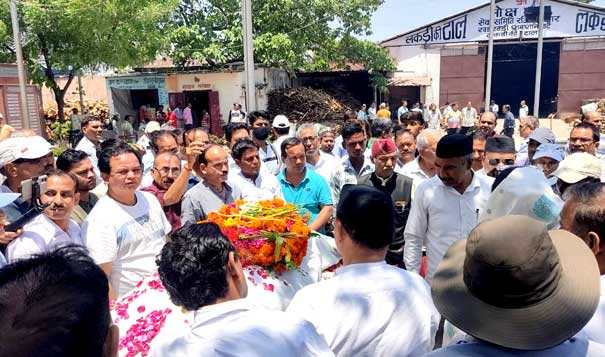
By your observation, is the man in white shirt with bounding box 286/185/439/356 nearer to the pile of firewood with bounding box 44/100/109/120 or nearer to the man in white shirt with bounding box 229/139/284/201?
the man in white shirt with bounding box 229/139/284/201

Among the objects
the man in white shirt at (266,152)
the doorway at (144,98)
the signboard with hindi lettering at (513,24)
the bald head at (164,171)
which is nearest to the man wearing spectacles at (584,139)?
the man in white shirt at (266,152)

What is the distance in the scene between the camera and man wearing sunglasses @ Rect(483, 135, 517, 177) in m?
4.49

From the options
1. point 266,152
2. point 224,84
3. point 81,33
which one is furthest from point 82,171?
point 224,84

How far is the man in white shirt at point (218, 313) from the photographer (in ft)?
5.33

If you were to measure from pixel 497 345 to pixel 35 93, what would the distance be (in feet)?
58.7

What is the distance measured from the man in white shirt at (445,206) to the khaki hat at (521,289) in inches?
79.6

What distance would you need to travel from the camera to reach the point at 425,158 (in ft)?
15.1

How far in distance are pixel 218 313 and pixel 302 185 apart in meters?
2.70

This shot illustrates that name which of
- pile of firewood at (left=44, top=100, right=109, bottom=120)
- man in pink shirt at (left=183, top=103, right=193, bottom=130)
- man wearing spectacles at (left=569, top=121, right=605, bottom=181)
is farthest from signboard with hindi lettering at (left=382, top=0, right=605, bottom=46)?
man wearing spectacles at (left=569, top=121, right=605, bottom=181)

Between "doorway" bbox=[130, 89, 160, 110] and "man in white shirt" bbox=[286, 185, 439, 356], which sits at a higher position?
"doorway" bbox=[130, 89, 160, 110]

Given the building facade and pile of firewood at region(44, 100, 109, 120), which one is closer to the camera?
pile of firewood at region(44, 100, 109, 120)

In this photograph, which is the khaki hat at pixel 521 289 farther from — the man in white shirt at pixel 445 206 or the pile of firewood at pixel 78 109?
the pile of firewood at pixel 78 109

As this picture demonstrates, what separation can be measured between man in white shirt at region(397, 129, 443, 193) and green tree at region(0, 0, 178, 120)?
14.1m

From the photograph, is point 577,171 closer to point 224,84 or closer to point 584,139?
point 584,139
